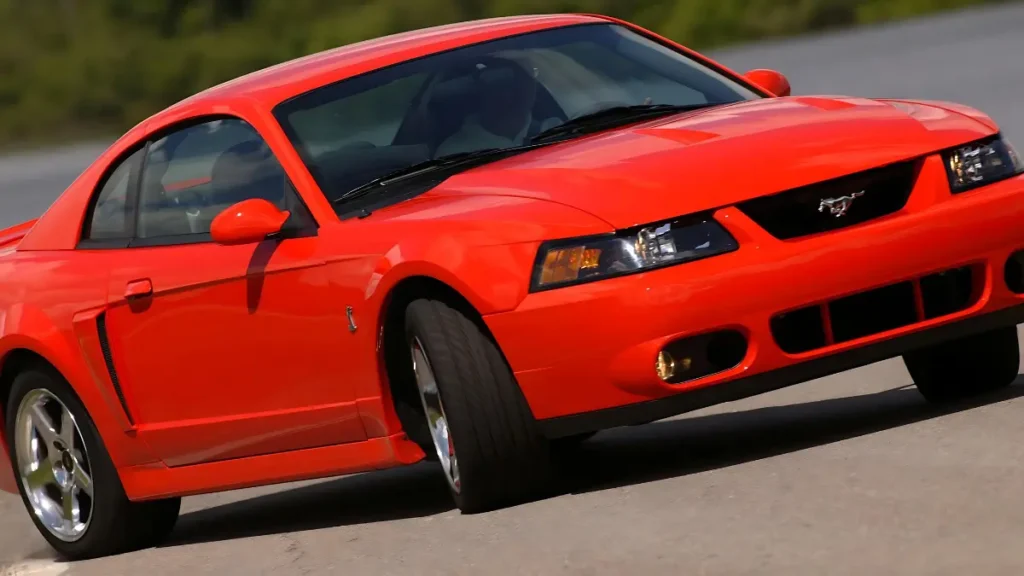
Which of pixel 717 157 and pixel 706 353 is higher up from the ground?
pixel 717 157

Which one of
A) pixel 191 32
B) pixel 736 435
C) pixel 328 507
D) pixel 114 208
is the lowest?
pixel 191 32

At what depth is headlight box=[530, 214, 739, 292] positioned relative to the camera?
6.04m

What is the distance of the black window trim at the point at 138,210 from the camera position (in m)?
6.91

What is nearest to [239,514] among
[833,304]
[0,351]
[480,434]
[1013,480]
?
[0,351]

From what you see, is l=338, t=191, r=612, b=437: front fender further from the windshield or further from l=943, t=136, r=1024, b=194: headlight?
l=943, t=136, r=1024, b=194: headlight

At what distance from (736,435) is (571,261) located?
159 cm

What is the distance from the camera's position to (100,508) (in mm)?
7840

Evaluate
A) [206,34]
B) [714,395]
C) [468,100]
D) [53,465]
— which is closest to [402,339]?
[714,395]

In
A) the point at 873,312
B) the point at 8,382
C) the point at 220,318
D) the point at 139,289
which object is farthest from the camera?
the point at 8,382

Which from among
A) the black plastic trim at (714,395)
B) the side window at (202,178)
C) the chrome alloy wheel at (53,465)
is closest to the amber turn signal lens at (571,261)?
the black plastic trim at (714,395)

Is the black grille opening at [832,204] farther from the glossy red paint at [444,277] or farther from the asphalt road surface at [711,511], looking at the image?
the asphalt road surface at [711,511]

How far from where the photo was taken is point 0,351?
8102 mm

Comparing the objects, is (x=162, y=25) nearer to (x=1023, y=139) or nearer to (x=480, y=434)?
(x=1023, y=139)

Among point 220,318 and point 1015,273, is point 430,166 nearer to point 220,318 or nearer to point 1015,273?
point 220,318
